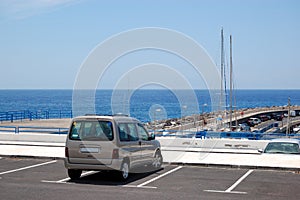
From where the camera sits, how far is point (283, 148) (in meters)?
18.1

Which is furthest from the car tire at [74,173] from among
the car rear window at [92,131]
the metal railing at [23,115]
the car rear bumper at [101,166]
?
the metal railing at [23,115]

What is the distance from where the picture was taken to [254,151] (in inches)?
818

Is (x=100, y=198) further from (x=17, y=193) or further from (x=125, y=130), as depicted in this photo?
(x=125, y=130)

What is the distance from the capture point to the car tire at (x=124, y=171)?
13.2 meters

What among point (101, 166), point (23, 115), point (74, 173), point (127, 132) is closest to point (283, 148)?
point (127, 132)

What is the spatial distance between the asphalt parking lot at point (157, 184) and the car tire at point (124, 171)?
16 centimetres

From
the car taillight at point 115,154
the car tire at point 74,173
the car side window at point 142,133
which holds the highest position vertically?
the car side window at point 142,133

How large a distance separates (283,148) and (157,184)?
274 inches

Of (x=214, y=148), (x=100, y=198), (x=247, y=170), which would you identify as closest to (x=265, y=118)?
(x=214, y=148)

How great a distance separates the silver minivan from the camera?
12922mm

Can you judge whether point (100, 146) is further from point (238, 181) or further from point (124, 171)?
point (238, 181)

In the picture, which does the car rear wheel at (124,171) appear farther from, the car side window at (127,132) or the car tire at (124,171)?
the car side window at (127,132)

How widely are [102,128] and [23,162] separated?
5599mm

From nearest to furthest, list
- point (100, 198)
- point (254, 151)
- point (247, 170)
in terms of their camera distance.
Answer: point (100, 198), point (247, 170), point (254, 151)
